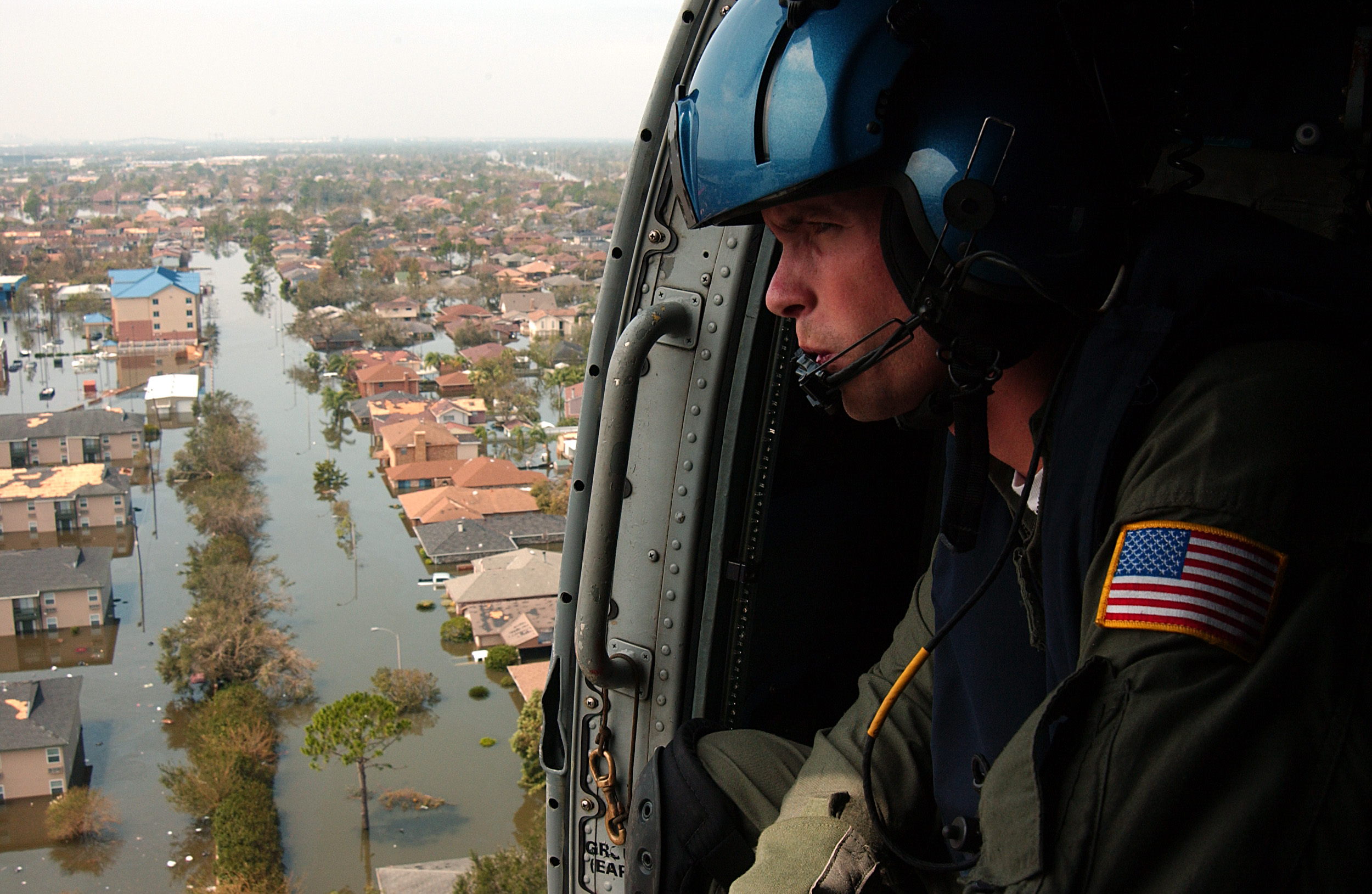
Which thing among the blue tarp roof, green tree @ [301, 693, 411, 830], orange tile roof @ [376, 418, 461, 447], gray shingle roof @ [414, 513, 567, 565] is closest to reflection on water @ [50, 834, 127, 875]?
green tree @ [301, 693, 411, 830]

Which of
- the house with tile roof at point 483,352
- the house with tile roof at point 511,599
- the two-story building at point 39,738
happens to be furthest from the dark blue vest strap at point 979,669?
the house with tile roof at point 483,352

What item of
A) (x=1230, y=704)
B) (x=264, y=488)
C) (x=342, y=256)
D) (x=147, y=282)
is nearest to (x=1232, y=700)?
(x=1230, y=704)

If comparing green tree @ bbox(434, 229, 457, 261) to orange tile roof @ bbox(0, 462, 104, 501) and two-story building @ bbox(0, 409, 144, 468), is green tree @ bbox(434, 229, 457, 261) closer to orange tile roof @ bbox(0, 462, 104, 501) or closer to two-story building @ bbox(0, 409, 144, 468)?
two-story building @ bbox(0, 409, 144, 468)

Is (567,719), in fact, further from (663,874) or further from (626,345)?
(626,345)

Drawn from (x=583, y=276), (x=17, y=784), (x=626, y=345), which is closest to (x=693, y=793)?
(x=626, y=345)

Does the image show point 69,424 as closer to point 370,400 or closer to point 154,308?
point 370,400
